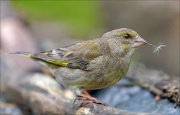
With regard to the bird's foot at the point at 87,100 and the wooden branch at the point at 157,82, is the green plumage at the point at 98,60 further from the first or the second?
the wooden branch at the point at 157,82

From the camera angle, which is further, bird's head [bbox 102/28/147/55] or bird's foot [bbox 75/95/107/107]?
bird's head [bbox 102/28/147/55]

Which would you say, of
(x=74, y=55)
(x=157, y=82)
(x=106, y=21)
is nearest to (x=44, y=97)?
(x=74, y=55)

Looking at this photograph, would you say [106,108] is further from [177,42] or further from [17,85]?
[177,42]

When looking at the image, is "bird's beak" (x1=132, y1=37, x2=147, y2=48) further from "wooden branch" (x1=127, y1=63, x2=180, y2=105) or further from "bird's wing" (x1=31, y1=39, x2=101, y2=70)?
"wooden branch" (x1=127, y1=63, x2=180, y2=105)

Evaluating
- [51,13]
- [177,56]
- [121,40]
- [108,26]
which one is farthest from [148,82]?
[51,13]

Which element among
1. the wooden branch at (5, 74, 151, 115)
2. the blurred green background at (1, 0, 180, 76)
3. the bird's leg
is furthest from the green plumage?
the blurred green background at (1, 0, 180, 76)

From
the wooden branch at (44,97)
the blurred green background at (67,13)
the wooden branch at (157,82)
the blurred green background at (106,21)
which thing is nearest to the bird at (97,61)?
the wooden branch at (44,97)
